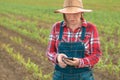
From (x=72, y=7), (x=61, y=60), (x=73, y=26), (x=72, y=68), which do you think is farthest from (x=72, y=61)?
(x=72, y=7)

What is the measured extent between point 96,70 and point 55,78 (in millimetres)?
4694

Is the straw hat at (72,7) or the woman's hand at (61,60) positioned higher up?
the straw hat at (72,7)

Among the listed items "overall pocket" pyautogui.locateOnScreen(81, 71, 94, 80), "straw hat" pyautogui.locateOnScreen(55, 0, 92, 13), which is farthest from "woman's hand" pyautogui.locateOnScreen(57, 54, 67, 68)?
"straw hat" pyautogui.locateOnScreen(55, 0, 92, 13)

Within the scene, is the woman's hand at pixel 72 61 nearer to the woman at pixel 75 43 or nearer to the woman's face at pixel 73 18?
the woman at pixel 75 43

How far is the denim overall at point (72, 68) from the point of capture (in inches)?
164

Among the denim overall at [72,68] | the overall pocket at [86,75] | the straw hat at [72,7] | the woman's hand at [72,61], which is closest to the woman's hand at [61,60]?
the woman's hand at [72,61]

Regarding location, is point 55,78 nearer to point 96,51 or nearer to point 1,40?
point 96,51

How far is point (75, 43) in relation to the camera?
418 cm

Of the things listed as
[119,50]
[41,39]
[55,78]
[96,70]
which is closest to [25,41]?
[41,39]

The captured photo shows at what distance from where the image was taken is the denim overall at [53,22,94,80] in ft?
13.7

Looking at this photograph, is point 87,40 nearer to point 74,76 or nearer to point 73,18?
point 73,18

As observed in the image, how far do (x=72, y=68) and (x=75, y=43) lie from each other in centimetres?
27

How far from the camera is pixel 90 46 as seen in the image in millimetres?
4199

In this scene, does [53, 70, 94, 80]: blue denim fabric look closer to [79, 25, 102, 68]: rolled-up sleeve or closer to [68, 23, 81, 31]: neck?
[79, 25, 102, 68]: rolled-up sleeve
